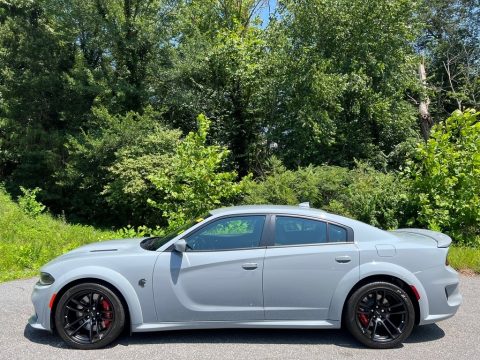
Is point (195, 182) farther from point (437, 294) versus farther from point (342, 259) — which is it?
point (437, 294)

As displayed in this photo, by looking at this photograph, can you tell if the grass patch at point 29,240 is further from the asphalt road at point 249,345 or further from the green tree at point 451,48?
the green tree at point 451,48

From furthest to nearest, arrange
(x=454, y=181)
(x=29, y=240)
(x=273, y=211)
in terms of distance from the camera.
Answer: (x=29, y=240) < (x=454, y=181) < (x=273, y=211)

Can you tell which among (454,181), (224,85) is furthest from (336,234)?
(224,85)

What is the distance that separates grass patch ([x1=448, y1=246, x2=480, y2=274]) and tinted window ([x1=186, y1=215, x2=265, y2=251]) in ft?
16.1

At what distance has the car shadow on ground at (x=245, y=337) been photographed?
196 inches

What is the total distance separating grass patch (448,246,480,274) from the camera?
8164 mm

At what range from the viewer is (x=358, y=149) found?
1606 centimetres

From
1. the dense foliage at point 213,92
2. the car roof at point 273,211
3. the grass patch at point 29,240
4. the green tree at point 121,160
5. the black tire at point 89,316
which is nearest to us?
the black tire at point 89,316

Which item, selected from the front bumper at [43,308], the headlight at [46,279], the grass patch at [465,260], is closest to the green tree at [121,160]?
the grass patch at [465,260]

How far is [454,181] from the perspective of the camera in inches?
378

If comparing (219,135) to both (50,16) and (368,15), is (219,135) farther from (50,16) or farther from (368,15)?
(50,16)

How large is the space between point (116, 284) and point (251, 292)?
4.69 feet

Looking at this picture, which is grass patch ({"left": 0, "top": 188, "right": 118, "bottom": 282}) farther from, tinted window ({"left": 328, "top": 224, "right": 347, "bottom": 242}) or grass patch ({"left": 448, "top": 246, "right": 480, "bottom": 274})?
grass patch ({"left": 448, "top": 246, "right": 480, "bottom": 274})

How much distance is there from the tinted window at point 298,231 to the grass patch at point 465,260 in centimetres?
440
